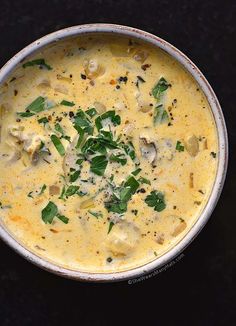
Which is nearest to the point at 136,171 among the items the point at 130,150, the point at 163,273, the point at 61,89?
the point at 130,150

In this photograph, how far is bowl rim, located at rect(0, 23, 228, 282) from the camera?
1.99m

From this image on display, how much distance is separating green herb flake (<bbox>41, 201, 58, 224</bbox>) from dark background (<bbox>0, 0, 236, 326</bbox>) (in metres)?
0.26

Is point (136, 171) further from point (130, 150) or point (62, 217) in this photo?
point (62, 217)

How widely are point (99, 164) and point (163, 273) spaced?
0.44 m

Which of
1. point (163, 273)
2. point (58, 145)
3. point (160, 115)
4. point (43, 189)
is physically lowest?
point (163, 273)

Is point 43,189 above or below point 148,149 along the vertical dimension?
below

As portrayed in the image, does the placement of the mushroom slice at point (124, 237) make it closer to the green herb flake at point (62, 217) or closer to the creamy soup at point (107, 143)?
the creamy soup at point (107, 143)

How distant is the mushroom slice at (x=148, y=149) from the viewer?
78.6 inches

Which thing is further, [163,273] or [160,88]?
[163,273]

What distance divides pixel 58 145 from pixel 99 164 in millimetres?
119

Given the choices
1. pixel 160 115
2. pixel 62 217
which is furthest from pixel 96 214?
pixel 160 115

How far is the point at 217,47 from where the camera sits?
2.25 meters

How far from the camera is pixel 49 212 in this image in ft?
6.70

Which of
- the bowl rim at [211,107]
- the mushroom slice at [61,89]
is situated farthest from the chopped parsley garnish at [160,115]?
the mushroom slice at [61,89]
